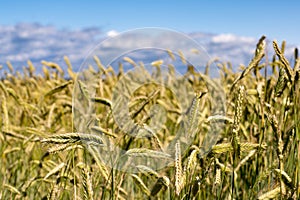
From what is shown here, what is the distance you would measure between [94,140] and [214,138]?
42.9 inches

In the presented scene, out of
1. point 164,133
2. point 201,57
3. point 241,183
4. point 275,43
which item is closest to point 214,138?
point 201,57

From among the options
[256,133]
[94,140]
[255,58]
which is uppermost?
[255,58]

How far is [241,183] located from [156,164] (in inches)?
18.7

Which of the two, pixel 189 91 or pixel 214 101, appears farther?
pixel 189 91

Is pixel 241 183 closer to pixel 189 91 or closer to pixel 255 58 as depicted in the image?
pixel 255 58

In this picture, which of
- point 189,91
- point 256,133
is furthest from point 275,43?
point 189,91

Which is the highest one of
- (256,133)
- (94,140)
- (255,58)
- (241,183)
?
(255,58)

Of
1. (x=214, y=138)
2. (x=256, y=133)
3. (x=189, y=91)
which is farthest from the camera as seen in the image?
(x=189, y=91)

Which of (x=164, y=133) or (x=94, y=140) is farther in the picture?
(x=164, y=133)

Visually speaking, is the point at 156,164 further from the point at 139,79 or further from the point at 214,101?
the point at 139,79

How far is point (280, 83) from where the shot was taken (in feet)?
4.91

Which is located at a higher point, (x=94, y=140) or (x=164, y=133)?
(x=94, y=140)

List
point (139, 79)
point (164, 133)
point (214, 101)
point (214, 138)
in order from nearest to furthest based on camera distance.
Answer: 1. point (214, 138)
2. point (214, 101)
3. point (164, 133)
4. point (139, 79)

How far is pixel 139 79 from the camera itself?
16.9 feet
